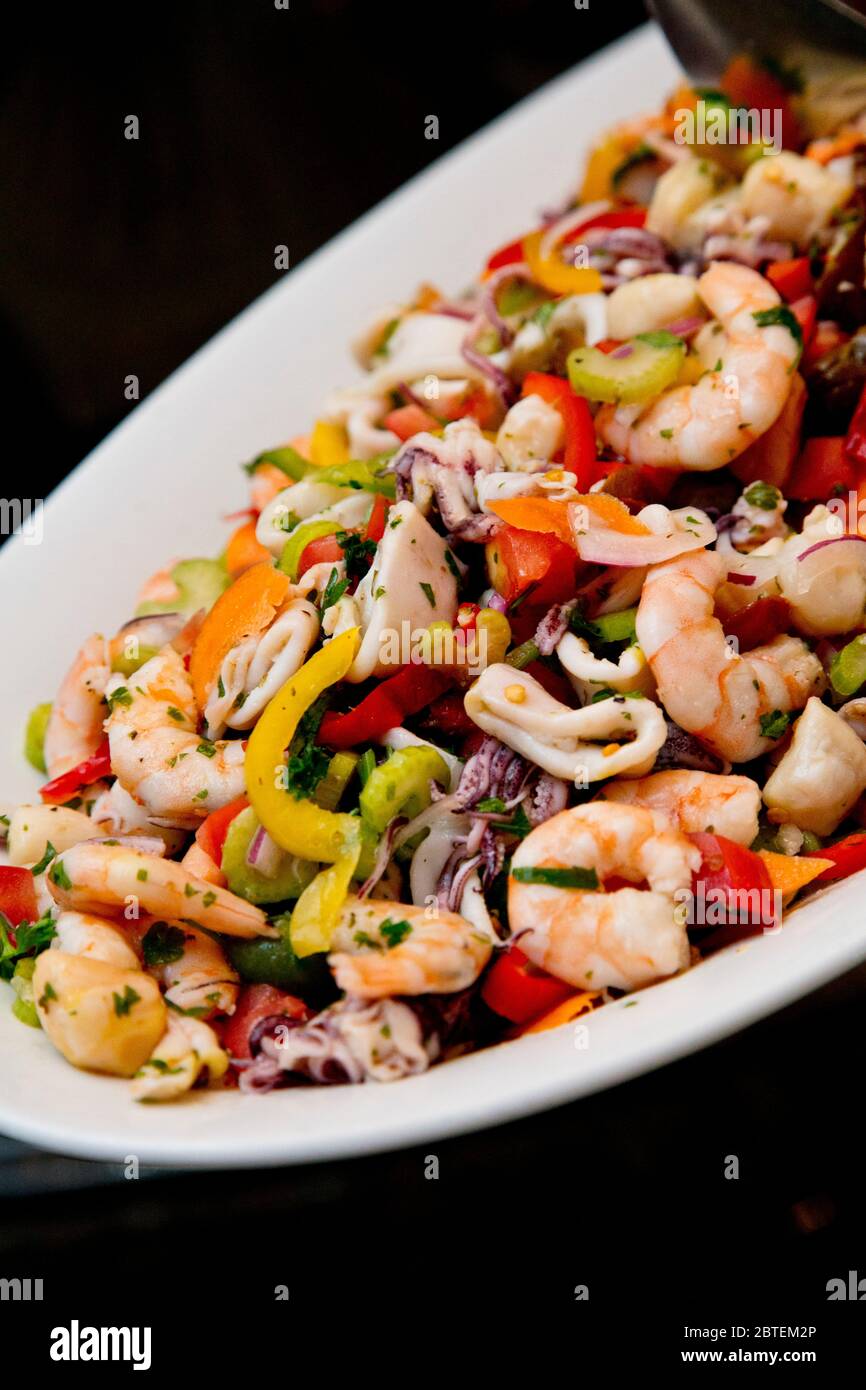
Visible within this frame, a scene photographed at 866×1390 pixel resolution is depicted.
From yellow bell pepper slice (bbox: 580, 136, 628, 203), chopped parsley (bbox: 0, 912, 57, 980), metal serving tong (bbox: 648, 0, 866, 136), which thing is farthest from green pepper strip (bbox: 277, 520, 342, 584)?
metal serving tong (bbox: 648, 0, 866, 136)

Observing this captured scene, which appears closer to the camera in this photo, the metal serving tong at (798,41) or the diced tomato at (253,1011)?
the diced tomato at (253,1011)

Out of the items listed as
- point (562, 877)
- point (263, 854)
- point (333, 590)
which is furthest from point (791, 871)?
point (333, 590)

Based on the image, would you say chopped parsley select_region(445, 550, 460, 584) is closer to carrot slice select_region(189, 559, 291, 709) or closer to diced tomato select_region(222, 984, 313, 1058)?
carrot slice select_region(189, 559, 291, 709)

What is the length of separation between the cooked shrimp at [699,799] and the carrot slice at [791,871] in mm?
59

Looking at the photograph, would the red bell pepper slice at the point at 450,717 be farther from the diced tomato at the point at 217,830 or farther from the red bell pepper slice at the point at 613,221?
the red bell pepper slice at the point at 613,221

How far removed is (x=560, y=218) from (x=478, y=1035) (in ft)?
7.50

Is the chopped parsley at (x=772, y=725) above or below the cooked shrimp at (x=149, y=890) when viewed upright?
above

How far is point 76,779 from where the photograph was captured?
276 cm

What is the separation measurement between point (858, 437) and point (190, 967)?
1.63 meters

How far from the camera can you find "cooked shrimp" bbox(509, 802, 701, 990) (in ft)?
6.53

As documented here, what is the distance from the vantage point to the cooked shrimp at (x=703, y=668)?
2.19 m

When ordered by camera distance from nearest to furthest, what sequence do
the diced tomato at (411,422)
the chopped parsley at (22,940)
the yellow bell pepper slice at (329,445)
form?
the chopped parsley at (22,940)
the diced tomato at (411,422)
the yellow bell pepper slice at (329,445)

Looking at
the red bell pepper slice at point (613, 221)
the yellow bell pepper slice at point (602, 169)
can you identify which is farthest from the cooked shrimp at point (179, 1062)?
the yellow bell pepper slice at point (602, 169)
